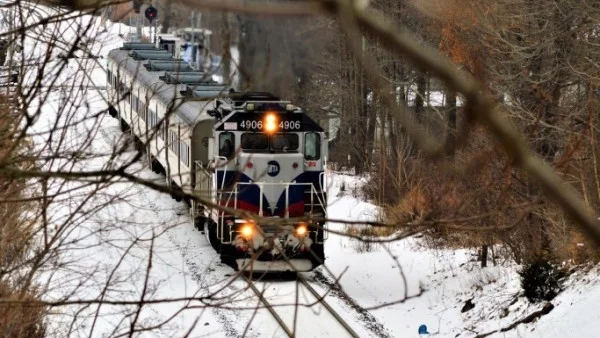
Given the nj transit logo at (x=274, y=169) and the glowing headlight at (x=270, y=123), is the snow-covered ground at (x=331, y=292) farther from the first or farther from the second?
the glowing headlight at (x=270, y=123)

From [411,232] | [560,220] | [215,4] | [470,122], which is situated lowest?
[560,220]

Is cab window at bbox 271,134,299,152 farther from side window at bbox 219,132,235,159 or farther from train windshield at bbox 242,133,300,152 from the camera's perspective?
side window at bbox 219,132,235,159

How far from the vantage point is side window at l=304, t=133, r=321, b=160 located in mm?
17094

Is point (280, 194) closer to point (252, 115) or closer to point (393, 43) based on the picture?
point (252, 115)

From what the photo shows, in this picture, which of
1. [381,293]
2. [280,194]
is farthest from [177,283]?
[381,293]

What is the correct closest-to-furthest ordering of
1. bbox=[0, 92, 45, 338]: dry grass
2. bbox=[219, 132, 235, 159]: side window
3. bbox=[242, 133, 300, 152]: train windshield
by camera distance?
1. bbox=[0, 92, 45, 338]: dry grass
2. bbox=[219, 132, 235, 159]: side window
3. bbox=[242, 133, 300, 152]: train windshield

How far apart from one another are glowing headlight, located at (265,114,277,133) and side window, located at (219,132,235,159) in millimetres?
661

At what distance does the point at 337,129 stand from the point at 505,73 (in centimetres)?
1308

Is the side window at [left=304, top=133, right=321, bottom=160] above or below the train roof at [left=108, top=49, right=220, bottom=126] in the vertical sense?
below

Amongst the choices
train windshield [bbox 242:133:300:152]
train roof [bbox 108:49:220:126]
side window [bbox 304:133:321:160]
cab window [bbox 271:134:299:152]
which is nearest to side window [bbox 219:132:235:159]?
train windshield [bbox 242:133:300:152]

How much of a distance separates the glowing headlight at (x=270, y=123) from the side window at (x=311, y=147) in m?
0.68

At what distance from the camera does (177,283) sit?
53.5ft

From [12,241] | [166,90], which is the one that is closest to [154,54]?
[166,90]

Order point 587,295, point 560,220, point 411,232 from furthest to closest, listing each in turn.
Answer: point 560,220, point 587,295, point 411,232
